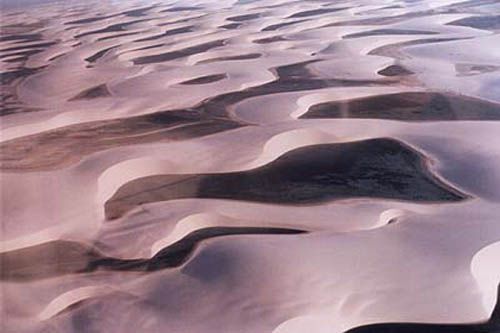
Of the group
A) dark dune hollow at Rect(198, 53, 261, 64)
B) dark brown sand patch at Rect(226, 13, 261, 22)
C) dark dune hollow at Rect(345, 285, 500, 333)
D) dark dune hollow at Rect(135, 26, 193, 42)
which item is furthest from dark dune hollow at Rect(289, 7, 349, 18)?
dark dune hollow at Rect(345, 285, 500, 333)

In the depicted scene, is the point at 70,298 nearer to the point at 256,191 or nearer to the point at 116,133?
the point at 256,191

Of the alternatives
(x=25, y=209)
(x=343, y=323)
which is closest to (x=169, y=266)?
(x=343, y=323)

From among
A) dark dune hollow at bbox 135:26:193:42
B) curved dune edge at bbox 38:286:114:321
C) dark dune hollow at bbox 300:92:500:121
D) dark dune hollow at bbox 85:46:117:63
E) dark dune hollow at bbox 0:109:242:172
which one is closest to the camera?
curved dune edge at bbox 38:286:114:321

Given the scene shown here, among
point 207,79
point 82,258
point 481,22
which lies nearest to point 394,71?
point 207,79

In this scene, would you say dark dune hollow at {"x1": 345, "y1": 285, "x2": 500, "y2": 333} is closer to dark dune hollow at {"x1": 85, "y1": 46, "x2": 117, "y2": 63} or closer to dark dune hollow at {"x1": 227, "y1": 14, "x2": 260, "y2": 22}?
dark dune hollow at {"x1": 85, "y1": 46, "x2": 117, "y2": 63}

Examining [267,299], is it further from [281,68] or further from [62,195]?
[281,68]

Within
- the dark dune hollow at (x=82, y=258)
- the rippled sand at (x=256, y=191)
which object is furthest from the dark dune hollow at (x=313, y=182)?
the dark dune hollow at (x=82, y=258)
